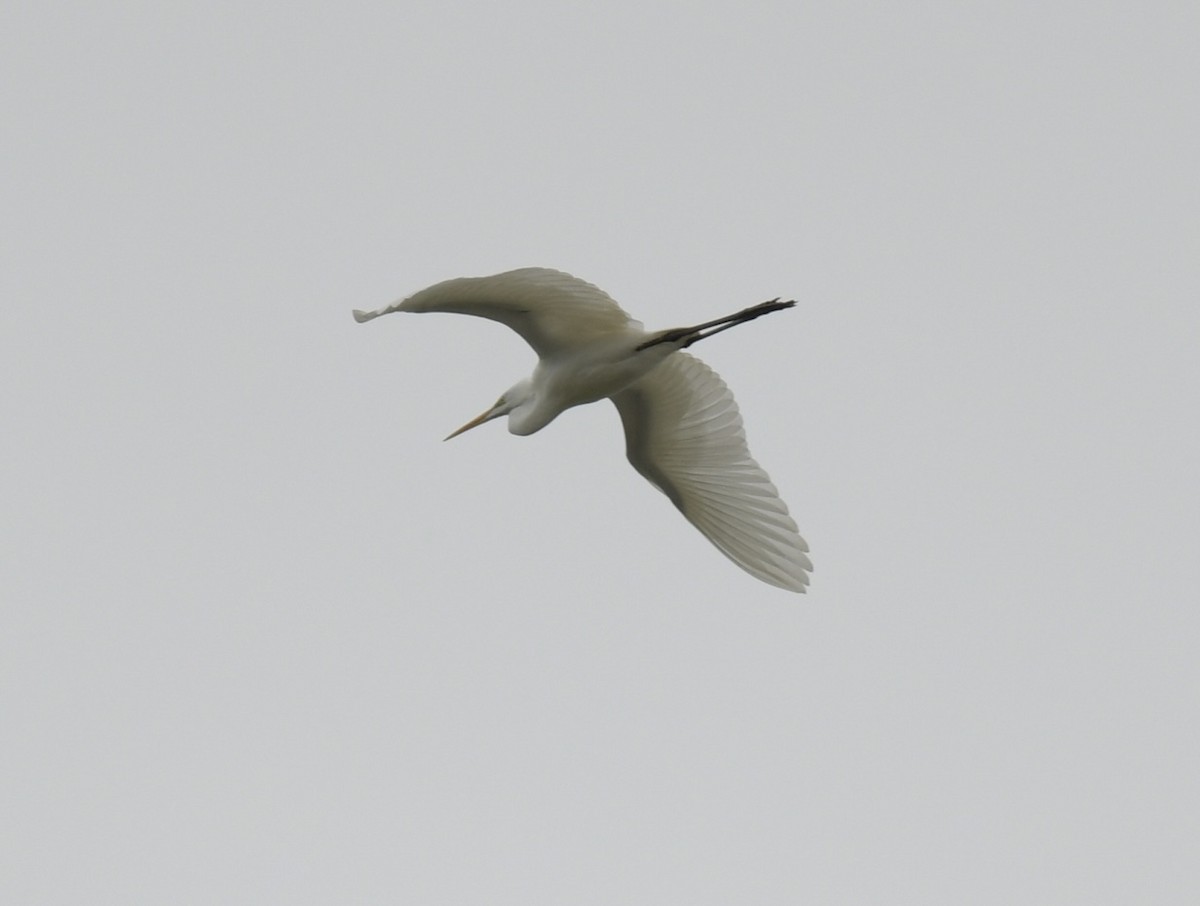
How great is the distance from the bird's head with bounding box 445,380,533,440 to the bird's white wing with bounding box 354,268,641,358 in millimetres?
271

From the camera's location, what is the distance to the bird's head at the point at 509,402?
921 centimetres

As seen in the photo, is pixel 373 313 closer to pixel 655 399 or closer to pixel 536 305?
pixel 536 305

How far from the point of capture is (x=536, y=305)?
27.7ft

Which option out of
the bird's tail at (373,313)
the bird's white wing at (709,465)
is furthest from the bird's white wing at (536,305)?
the bird's white wing at (709,465)

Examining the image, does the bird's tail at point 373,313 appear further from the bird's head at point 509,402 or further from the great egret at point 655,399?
the bird's head at point 509,402

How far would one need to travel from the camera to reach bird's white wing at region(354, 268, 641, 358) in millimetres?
7676

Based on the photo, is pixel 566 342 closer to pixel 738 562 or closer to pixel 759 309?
pixel 759 309

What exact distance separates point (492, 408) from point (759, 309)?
63.7 inches

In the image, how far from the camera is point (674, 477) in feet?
32.5

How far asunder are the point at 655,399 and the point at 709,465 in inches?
19.9

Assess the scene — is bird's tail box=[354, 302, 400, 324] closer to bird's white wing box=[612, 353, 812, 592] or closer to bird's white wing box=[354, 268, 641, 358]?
bird's white wing box=[354, 268, 641, 358]

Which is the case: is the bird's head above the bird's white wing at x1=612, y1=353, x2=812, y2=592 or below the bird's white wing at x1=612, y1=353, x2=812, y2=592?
above

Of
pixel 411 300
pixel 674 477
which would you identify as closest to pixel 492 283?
pixel 411 300

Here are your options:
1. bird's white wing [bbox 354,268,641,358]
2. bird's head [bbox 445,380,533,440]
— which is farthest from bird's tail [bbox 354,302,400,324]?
bird's head [bbox 445,380,533,440]
